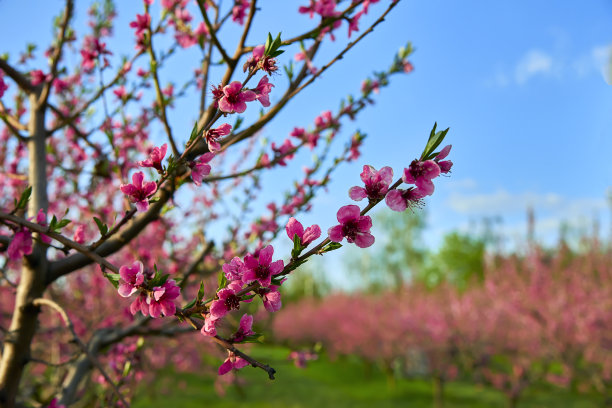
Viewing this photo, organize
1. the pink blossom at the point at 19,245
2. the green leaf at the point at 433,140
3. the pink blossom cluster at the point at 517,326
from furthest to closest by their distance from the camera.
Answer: the pink blossom cluster at the point at 517,326 < the pink blossom at the point at 19,245 < the green leaf at the point at 433,140

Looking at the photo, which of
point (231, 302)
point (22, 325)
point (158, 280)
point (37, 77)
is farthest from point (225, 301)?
point (37, 77)

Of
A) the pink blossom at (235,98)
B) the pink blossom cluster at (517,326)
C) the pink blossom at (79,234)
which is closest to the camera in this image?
the pink blossom at (235,98)

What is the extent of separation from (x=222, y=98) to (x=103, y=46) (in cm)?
218

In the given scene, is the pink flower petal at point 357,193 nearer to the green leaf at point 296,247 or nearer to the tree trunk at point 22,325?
the green leaf at point 296,247

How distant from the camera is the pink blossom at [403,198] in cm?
124

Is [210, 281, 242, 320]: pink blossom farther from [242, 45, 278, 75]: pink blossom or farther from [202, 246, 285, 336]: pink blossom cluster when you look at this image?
[242, 45, 278, 75]: pink blossom

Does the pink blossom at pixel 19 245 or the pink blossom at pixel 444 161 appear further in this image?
the pink blossom at pixel 19 245

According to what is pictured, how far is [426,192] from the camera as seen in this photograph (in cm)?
122

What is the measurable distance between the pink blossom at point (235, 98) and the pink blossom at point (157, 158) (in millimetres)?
274

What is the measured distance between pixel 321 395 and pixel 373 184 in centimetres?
1467

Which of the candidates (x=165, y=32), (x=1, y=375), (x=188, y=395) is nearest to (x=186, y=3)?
(x=165, y=32)

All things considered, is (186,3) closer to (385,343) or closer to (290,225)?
(290,225)

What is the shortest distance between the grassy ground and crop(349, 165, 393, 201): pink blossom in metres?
10.5

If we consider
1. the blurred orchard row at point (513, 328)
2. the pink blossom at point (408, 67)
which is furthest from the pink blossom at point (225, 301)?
the blurred orchard row at point (513, 328)
